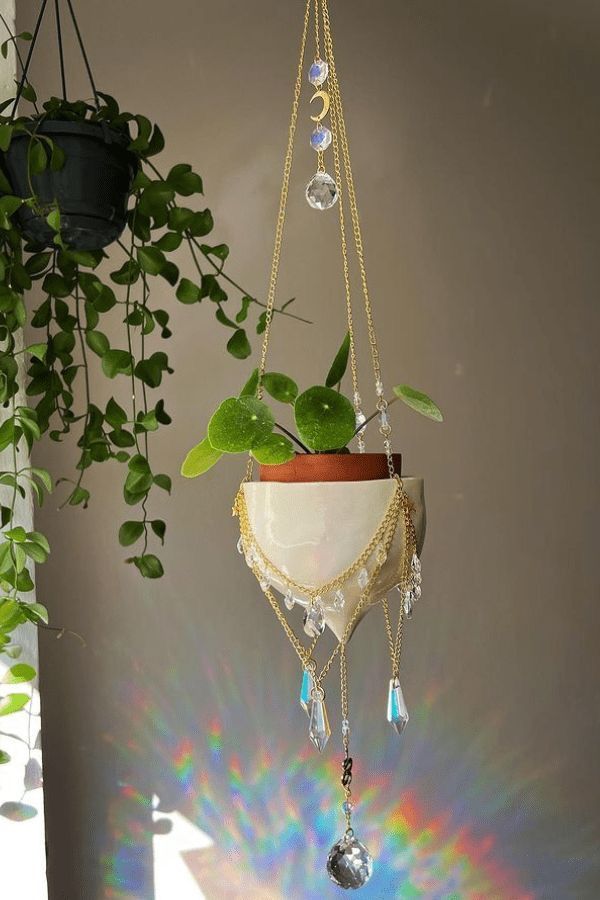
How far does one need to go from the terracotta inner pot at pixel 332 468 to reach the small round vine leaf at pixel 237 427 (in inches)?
1.8

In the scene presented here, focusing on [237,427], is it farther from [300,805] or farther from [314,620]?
[300,805]

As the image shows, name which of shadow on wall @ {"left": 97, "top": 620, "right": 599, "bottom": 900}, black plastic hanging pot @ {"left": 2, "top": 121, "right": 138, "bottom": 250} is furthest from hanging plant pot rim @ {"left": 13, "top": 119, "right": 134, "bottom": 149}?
shadow on wall @ {"left": 97, "top": 620, "right": 599, "bottom": 900}

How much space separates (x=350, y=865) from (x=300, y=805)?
89cm

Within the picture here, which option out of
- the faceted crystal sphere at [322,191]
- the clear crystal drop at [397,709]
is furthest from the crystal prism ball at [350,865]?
the faceted crystal sphere at [322,191]

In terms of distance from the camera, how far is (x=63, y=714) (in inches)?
73.0

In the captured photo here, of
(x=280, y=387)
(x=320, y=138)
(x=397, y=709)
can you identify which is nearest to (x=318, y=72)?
(x=320, y=138)

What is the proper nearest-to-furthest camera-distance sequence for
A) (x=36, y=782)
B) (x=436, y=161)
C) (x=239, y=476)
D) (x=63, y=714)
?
1. (x=36, y=782)
2. (x=63, y=714)
3. (x=239, y=476)
4. (x=436, y=161)

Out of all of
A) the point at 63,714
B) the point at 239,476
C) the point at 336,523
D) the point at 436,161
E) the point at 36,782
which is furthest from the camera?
the point at 436,161

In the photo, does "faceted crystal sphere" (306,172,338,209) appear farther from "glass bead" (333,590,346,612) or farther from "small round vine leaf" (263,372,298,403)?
"glass bead" (333,590,346,612)

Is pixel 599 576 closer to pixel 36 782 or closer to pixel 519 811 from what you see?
pixel 519 811

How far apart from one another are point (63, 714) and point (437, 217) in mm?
1361

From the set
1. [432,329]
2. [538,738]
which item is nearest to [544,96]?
[432,329]

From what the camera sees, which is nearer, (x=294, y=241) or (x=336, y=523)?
(x=336, y=523)

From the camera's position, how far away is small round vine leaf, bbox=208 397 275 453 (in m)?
0.97
